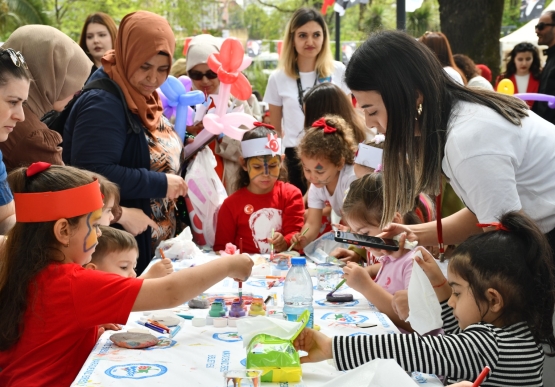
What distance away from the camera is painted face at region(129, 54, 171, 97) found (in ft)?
12.1

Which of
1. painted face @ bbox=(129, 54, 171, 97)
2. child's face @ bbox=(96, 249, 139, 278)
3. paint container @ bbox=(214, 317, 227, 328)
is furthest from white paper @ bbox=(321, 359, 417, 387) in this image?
painted face @ bbox=(129, 54, 171, 97)

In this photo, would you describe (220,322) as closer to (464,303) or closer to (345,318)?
(345,318)

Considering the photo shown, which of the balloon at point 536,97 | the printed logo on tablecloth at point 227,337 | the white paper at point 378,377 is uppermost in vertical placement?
the balloon at point 536,97

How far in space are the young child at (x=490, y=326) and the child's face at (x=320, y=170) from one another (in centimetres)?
204

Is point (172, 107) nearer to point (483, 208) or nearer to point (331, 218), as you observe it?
point (331, 218)

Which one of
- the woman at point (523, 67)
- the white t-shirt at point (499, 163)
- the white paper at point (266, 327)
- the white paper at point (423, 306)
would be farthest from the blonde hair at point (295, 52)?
the woman at point (523, 67)

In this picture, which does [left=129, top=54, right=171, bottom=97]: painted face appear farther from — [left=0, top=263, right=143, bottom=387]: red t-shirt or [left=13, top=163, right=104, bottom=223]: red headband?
[left=0, top=263, right=143, bottom=387]: red t-shirt

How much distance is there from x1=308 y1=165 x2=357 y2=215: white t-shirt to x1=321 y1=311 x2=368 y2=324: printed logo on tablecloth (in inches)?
60.9

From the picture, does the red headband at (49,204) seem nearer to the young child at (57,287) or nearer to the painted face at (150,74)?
the young child at (57,287)

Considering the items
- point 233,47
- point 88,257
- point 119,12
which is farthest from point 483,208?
point 119,12

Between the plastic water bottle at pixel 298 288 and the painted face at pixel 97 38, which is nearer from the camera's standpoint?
the plastic water bottle at pixel 298 288

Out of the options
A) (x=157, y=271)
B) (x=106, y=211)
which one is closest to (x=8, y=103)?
(x=106, y=211)

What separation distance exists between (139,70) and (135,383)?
2176mm

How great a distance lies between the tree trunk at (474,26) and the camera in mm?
9414
